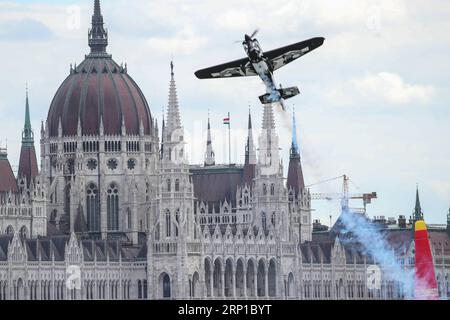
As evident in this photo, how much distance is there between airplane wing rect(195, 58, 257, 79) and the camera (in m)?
102

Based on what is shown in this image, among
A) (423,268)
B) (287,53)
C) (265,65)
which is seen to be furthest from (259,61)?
(423,268)

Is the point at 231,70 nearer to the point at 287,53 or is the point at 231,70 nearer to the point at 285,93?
the point at 287,53

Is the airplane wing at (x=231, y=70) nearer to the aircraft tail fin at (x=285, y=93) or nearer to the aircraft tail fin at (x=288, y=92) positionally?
the aircraft tail fin at (x=285, y=93)

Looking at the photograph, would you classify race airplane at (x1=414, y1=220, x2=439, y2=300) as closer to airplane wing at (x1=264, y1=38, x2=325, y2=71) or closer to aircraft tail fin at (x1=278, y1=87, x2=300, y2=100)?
aircraft tail fin at (x1=278, y1=87, x2=300, y2=100)

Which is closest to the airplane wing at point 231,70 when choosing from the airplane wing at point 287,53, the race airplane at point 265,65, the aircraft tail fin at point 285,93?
the race airplane at point 265,65

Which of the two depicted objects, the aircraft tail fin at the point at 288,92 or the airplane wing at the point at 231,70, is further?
the aircraft tail fin at the point at 288,92

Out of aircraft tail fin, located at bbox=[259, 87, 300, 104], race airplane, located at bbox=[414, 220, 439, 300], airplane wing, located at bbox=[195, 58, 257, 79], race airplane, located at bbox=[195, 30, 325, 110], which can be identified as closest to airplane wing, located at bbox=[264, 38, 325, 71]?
race airplane, located at bbox=[195, 30, 325, 110]

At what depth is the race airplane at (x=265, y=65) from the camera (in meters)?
102

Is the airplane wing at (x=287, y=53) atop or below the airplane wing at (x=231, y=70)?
atop
